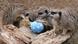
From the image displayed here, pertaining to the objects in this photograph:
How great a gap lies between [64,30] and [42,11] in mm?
193

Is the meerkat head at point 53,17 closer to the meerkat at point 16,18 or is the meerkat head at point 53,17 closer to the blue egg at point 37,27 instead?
the blue egg at point 37,27

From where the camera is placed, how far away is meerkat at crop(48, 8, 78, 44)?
108 centimetres

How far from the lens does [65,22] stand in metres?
1.17

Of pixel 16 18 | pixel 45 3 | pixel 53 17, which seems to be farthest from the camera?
pixel 45 3

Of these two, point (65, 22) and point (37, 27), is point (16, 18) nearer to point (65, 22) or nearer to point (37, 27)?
point (37, 27)

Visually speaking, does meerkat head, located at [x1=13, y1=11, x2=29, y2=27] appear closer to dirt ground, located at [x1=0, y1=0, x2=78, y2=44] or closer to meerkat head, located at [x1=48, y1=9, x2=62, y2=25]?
meerkat head, located at [x1=48, y1=9, x2=62, y2=25]

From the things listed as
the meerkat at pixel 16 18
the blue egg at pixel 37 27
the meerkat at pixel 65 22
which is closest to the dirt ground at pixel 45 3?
the meerkat at pixel 65 22

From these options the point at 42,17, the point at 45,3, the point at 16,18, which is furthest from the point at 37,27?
the point at 45,3

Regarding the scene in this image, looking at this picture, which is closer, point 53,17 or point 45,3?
point 53,17

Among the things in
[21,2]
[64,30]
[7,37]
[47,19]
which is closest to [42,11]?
[47,19]

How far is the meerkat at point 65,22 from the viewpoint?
42.7 inches

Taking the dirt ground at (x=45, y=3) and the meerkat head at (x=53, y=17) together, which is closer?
the meerkat head at (x=53, y=17)

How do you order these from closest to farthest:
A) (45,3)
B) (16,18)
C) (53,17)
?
(53,17) → (16,18) → (45,3)

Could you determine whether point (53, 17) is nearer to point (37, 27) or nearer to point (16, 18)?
point (37, 27)
